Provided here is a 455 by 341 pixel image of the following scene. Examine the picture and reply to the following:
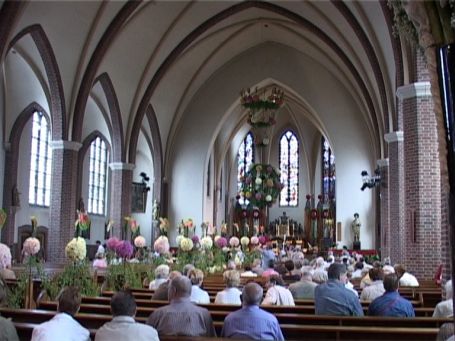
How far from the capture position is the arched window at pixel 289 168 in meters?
38.0

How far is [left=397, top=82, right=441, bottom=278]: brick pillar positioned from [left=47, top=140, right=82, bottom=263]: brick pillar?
33.9 feet

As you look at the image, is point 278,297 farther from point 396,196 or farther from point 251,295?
point 396,196

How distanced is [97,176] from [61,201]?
36.3ft

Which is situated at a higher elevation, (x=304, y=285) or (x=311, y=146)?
(x=311, y=146)

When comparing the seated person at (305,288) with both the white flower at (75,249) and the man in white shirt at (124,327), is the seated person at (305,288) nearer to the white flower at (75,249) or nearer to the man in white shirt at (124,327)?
the white flower at (75,249)

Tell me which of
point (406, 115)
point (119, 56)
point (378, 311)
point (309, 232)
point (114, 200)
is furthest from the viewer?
point (309, 232)

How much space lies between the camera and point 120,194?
22.5 m

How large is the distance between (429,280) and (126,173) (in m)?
13.9

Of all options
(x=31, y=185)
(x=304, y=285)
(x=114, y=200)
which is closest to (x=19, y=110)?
(x=31, y=185)

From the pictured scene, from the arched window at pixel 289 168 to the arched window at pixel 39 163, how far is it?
56.3 ft

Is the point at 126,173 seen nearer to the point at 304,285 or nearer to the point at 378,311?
the point at 304,285

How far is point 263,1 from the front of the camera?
71.1 feet

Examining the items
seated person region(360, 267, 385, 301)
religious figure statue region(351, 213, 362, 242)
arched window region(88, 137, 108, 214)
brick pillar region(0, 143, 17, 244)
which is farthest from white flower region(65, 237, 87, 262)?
arched window region(88, 137, 108, 214)

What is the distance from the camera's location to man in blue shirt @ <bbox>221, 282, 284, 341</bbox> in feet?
15.0
